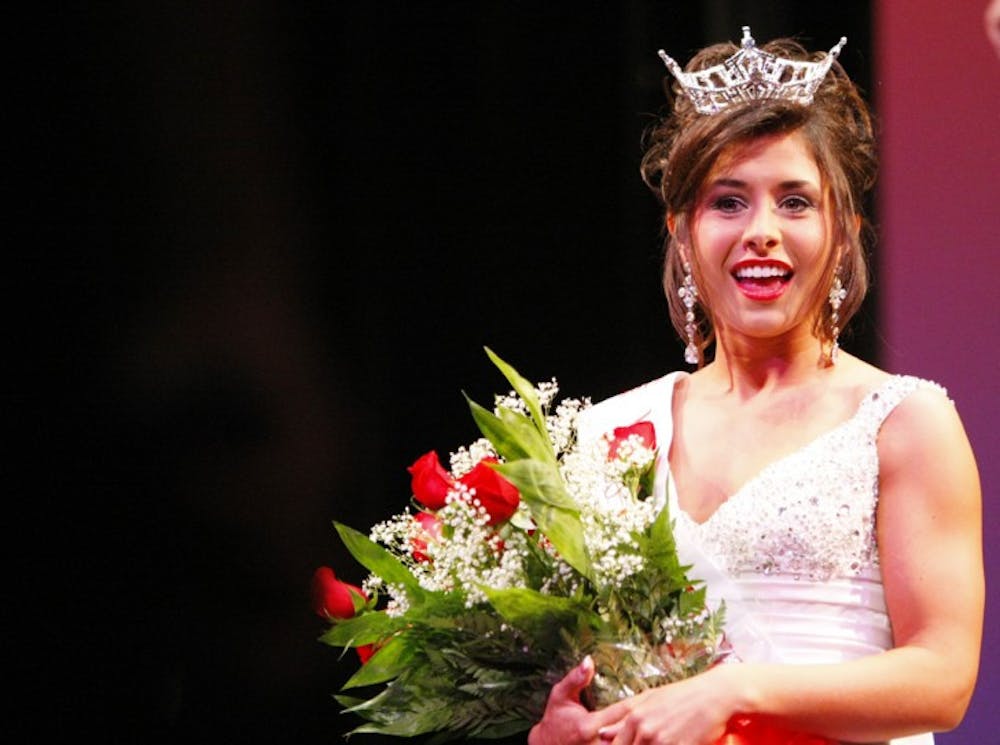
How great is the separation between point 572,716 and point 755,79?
0.91 m

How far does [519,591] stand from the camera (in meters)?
1.68

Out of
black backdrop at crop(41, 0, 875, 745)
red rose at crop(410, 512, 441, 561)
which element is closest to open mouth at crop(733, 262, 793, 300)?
red rose at crop(410, 512, 441, 561)

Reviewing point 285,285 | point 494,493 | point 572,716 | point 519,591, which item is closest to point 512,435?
point 494,493

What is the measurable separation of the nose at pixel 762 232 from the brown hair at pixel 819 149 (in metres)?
0.09

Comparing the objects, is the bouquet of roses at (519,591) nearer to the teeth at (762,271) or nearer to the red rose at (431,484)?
the red rose at (431,484)

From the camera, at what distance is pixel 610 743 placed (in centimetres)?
170

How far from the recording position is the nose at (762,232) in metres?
1.99

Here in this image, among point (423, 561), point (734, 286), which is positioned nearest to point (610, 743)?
point (423, 561)

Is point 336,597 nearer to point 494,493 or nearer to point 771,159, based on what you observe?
point 494,493

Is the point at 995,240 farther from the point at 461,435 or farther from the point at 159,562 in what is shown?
the point at 159,562

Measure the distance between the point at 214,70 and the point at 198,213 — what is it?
0.90 feet

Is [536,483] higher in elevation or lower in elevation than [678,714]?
higher

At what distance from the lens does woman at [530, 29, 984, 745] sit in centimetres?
174

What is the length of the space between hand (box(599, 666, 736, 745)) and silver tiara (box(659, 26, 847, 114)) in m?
0.81
